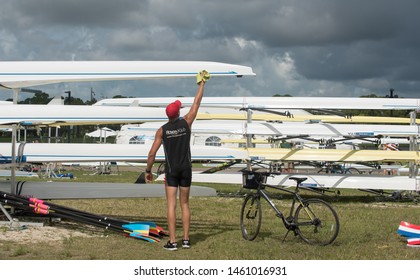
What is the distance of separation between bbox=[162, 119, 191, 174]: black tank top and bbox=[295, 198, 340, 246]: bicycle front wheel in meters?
1.76

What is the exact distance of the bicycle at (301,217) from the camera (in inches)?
289

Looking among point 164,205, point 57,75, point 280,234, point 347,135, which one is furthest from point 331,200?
point 57,75

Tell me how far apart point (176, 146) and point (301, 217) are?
6.66 feet

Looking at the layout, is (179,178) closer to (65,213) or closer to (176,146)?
(176,146)

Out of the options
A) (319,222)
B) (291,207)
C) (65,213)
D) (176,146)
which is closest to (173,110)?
(176,146)

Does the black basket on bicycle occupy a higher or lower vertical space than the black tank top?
lower

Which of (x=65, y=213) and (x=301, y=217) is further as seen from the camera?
(x=65, y=213)

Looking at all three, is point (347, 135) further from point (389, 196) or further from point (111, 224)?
point (111, 224)

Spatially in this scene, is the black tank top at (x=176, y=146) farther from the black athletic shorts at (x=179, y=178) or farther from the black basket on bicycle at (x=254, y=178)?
the black basket on bicycle at (x=254, y=178)

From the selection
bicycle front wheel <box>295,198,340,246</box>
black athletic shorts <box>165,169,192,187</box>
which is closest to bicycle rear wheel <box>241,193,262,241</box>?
bicycle front wheel <box>295,198,340,246</box>

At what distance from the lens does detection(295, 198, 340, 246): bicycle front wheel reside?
7277 mm

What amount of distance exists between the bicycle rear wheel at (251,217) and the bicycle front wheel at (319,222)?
0.68 metres

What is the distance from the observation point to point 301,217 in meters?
7.56

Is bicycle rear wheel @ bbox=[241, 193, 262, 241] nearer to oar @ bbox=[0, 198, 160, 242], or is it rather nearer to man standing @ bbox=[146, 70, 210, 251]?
man standing @ bbox=[146, 70, 210, 251]
